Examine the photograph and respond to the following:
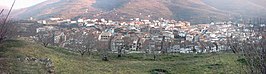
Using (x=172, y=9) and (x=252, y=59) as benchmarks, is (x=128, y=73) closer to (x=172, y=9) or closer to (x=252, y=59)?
(x=252, y=59)

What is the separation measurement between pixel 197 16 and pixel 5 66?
489ft

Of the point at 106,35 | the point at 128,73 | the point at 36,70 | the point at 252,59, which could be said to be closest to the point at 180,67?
the point at 128,73

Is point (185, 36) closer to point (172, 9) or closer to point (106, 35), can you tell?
point (106, 35)

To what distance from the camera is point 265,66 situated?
5.39 metres

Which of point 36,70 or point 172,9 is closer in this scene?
point 36,70

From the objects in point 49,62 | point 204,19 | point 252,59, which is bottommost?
point 204,19

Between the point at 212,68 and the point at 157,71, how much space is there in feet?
15.6

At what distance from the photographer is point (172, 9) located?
621ft

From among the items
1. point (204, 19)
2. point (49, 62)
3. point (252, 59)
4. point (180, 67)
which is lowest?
point (204, 19)

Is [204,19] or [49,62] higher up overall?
[49,62]

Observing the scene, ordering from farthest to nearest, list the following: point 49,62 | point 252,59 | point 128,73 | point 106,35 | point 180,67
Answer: point 106,35
point 180,67
point 128,73
point 49,62
point 252,59

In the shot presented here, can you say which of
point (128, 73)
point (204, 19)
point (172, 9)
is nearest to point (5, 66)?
point (128, 73)

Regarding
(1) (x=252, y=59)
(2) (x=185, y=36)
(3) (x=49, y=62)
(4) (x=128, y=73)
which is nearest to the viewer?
(1) (x=252, y=59)

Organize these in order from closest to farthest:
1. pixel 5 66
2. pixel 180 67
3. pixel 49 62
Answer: pixel 5 66, pixel 49 62, pixel 180 67
